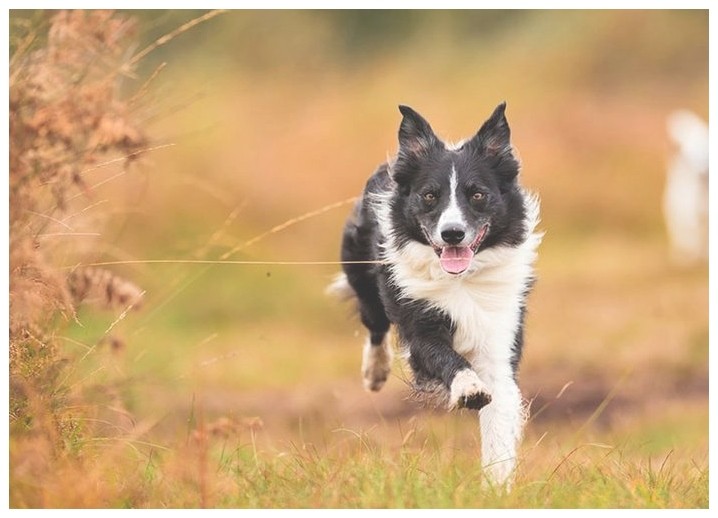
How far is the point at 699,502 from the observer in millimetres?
5730

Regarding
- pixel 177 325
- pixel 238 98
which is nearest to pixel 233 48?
pixel 238 98

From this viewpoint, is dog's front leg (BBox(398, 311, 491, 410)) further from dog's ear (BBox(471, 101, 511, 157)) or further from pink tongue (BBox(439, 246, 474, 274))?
dog's ear (BBox(471, 101, 511, 157))

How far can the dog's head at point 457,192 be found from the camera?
608 centimetres

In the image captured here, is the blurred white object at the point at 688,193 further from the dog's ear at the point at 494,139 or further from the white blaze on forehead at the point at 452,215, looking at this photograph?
the white blaze on forehead at the point at 452,215

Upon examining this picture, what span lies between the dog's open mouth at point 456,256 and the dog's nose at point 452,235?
122mm

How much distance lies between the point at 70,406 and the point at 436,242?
1928 millimetres

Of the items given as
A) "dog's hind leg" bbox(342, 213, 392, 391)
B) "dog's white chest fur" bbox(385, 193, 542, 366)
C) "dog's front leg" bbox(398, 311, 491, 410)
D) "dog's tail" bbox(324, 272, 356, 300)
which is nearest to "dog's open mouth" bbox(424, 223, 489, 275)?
"dog's white chest fur" bbox(385, 193, 542, 366)

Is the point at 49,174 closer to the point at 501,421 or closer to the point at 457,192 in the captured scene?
the point at 457,192

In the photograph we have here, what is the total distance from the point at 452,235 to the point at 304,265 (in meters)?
11.1

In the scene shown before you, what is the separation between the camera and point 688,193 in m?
17.7

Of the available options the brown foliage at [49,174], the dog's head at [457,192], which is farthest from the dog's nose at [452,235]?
the brown foliage at [49,174]

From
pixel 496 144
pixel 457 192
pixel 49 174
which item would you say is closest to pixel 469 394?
pixel 457 192

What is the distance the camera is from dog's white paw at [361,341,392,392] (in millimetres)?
7668

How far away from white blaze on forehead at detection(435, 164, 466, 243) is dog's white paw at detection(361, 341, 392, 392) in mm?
1772
